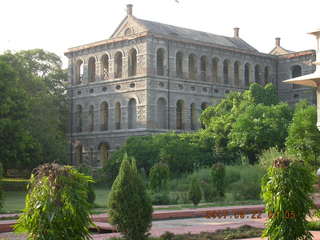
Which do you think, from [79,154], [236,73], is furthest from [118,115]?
[236,73]

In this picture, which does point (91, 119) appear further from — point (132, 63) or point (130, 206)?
point (130, 206)

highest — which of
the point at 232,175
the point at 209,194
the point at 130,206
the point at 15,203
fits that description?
the point at 130,206

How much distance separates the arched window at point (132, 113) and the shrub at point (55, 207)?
123 ft

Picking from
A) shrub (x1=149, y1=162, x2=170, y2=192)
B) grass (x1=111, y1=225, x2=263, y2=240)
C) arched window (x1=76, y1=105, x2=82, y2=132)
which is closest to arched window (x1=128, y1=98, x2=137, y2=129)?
arched window (x1=76, y1=105, x2=82, y2=132)

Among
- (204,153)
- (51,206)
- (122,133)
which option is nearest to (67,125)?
(122,133)

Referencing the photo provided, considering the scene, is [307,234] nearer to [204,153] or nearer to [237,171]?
[237,171]

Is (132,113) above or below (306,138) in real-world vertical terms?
above

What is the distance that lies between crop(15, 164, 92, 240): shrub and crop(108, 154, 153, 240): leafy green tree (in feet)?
9.75

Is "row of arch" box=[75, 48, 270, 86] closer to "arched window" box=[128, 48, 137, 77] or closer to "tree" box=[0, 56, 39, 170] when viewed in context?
"arched window" box=[128, 48, 137, 77]

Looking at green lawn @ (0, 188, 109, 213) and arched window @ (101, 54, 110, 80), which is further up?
arched window @ (101, 54, 110, 80)

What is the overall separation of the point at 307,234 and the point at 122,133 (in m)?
36.6

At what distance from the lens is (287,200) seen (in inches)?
413

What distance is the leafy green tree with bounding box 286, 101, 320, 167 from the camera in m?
28.2

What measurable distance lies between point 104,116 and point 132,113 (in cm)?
348
